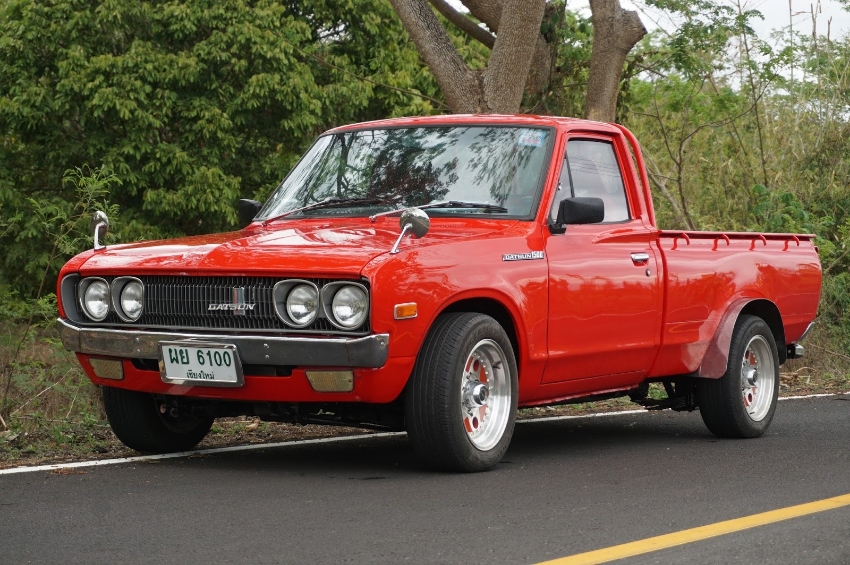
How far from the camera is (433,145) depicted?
804cm

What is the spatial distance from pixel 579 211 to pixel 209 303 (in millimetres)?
2043

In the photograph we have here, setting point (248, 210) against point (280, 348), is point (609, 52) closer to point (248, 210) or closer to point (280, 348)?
point (248, 210)

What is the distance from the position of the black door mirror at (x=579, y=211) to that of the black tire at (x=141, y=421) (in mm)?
2276

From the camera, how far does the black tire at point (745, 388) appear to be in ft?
28.9

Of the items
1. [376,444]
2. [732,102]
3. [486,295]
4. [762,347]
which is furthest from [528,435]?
[732,102]

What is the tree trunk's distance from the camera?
51.4 ft

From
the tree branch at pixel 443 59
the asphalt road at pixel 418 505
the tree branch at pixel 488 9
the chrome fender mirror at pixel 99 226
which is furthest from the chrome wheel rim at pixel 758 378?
the tree branch at pixel 488 9

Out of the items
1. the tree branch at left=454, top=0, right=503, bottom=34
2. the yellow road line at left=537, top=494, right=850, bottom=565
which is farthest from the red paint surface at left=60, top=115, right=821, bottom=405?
the tree branch at left=454, top=0, right=503, bottom=34

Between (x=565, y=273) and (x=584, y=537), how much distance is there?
7.89ft

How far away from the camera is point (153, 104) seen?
926 inches

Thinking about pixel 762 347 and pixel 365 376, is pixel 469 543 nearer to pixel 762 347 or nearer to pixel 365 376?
pixel 365 376

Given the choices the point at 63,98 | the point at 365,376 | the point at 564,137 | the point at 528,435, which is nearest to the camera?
the point at 365,376

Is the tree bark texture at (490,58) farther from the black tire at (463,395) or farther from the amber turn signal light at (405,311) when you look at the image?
the amber turn signal light at (405,311)

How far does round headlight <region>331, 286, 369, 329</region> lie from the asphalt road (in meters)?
0.79
